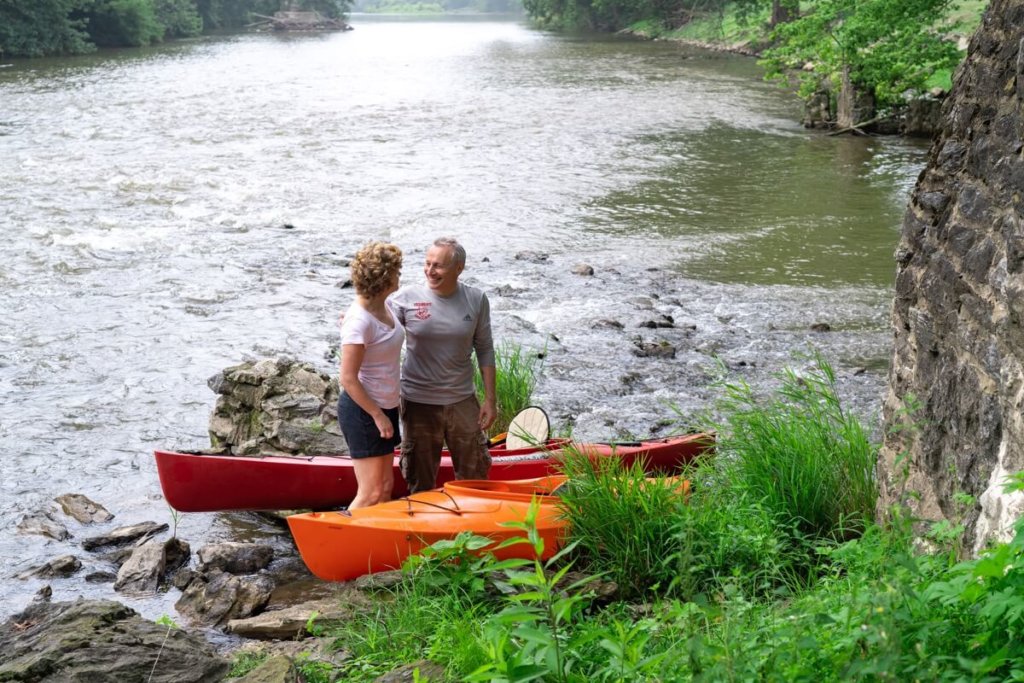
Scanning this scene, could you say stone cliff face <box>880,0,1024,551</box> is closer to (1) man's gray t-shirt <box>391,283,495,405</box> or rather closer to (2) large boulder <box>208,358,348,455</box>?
(1) man's gray t-shirt <box>391,283,495,405</box>

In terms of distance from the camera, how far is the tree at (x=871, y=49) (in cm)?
1650

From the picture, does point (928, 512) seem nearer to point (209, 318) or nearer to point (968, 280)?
point (968, 280)

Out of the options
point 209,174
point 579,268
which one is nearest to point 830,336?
point 579,268

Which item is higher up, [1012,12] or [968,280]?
[1012,12]

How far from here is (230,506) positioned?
5.92m

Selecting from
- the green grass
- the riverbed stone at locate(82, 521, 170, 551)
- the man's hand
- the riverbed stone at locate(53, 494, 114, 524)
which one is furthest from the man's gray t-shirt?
the riverbed stone at locate(53, 494, 114, 524)

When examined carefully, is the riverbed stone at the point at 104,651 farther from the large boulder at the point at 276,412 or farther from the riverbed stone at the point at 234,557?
the large boulder at the point at 276,412

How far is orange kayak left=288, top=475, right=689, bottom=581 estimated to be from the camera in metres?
4.82

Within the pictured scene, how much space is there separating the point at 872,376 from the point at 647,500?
4.15 meters

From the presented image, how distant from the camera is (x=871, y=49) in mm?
18078

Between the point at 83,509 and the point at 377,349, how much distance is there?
2.70m

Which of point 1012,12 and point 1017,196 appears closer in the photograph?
point 1017,196

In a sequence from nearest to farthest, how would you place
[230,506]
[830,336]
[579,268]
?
[230,506] < [830,336] < [579,268]

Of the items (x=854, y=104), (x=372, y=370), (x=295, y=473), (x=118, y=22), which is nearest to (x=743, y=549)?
(x=372, y=370)
